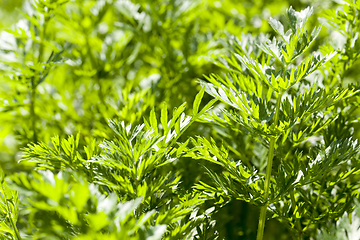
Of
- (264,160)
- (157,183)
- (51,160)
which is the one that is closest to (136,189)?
(157,183)

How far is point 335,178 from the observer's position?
1.54ft

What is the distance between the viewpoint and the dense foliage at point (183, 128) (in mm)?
392

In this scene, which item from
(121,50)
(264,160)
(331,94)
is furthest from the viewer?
(121,50)

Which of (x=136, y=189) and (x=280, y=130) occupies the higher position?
(x=280, y=130)

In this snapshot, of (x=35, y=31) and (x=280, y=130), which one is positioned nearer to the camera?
(x=280, y=130)

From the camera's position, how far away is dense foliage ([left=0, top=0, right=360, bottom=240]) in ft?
1.28

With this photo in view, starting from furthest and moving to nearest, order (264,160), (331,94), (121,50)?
(121,50) → (264,160) → (331,94)

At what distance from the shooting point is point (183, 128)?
423 mm

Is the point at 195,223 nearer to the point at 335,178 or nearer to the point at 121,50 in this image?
the point at 335,178

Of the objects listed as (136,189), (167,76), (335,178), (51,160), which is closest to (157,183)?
(136,189)

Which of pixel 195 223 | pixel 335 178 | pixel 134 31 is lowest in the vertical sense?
pixel 195 223

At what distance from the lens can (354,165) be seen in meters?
0.49

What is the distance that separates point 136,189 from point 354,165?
0.34 metres

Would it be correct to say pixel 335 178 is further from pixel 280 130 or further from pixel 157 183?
pixel 157 183
